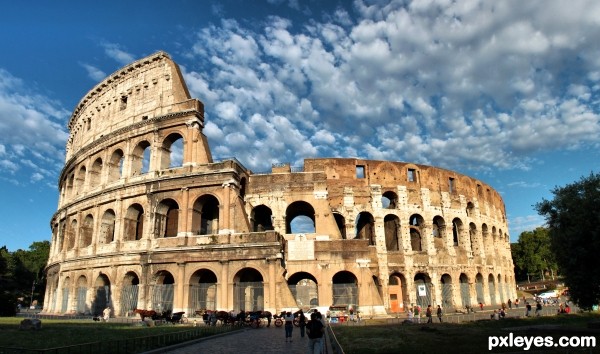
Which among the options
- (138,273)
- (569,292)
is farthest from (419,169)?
(138,273)

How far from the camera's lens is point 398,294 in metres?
31.8

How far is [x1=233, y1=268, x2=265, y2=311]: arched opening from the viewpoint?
24.7 metres

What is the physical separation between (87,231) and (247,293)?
14125mm

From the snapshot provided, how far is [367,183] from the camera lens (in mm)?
32938

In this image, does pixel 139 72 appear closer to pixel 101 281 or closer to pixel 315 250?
pixel 101 281

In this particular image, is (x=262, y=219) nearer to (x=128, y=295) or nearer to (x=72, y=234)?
(x=128, y=295)

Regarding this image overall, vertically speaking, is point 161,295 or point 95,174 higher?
point 95,174

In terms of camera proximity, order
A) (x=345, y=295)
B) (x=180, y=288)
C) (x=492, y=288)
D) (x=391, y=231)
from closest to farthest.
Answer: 1. (x=180, y=288)
2. (x=345, y=295)
3. (x=391, y=231)
4. (x=492, y=288)

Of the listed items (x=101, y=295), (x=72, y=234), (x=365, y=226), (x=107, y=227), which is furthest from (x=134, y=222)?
(x=365, y=226)

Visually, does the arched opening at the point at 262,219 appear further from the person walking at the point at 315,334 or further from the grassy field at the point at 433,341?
the person walking at the point at 315,334

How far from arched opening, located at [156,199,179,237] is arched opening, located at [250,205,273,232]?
217 inches

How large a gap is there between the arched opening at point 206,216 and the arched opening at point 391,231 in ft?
45.8

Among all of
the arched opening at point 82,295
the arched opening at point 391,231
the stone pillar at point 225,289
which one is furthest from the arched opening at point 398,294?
the arched opening at point 82,295

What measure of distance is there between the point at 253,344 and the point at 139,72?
24828 millimetres
